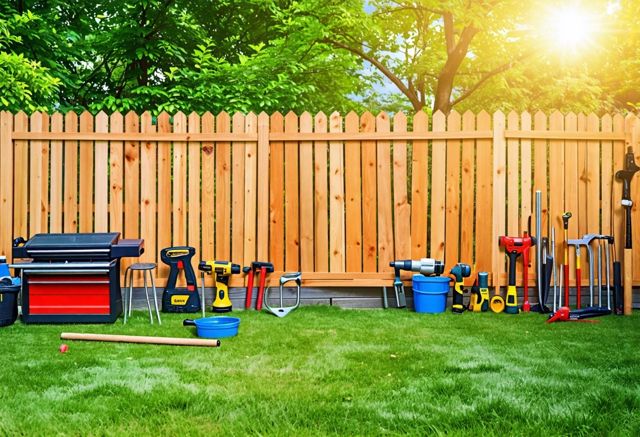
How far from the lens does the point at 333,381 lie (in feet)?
11.0

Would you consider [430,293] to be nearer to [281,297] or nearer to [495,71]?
[281,297]

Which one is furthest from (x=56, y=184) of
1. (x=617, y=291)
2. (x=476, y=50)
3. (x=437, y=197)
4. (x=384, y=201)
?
(x=476, y=50)

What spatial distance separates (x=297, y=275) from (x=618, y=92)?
39.9 ft

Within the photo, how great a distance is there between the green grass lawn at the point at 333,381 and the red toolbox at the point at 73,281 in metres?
0.21

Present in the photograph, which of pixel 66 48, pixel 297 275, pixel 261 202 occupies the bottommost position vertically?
pixel 297 275

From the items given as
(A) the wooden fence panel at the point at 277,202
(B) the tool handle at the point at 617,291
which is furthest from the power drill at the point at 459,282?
(A) the wooden fence panel at the point at 277,202

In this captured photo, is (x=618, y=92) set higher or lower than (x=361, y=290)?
higher

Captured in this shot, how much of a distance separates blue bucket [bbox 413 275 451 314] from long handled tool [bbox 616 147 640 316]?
167 centimetres

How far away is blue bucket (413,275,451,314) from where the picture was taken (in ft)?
18.9

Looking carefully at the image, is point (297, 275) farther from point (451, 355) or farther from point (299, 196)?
point (451, 355)

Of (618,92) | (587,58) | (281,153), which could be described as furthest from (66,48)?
(618,92)

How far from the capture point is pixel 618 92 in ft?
48.6

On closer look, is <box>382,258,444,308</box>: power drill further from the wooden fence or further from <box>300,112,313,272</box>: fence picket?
<box>300,112,313,272</box>: fence picket

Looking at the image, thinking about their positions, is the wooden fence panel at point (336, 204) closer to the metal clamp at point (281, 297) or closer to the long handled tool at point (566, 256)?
the metal clamp at point (281, 297)
